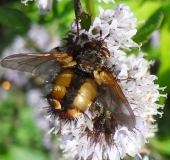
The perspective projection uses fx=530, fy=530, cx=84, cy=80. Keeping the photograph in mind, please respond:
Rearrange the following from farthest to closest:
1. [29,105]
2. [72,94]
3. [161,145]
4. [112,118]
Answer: [29,105] → [161,145] → [112,118] → [72,94]

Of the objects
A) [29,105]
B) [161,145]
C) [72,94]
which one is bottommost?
[161,145]

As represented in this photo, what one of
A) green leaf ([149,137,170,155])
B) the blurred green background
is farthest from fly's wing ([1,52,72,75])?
green leaf ([149,137,170,155])

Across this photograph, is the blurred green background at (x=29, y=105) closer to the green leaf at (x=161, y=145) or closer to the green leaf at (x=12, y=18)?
the green leaf at (x=161, y=145)

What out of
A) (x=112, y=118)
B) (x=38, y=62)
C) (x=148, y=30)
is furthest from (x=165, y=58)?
(x=38, y=62)

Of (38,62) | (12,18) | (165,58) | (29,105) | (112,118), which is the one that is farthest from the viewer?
(29,105)

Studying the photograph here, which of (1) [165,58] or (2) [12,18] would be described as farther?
(1) [165,58]

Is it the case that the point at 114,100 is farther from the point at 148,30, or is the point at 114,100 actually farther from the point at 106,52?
the point at 148,30

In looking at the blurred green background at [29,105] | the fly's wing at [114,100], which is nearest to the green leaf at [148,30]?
the fly's wing at [114,100]
